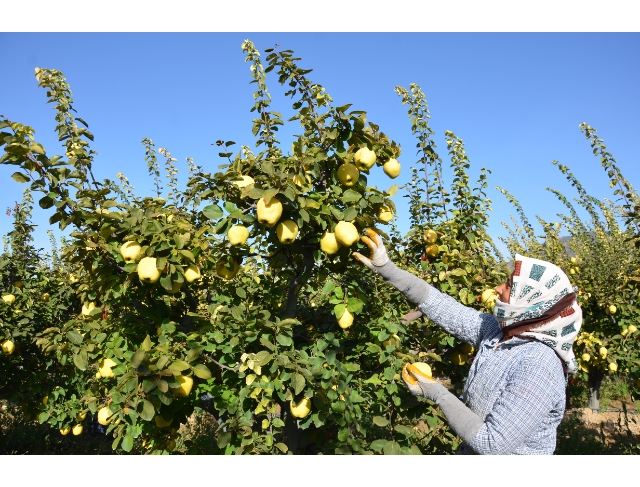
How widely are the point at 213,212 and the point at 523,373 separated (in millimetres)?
1324

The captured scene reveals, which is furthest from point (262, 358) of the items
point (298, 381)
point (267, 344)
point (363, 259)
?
point (363, 259)

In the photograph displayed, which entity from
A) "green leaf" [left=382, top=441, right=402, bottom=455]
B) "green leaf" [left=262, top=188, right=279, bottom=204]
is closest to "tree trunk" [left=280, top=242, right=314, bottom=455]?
"green leaf" [left=262, top=188, right=279, bottom=204]

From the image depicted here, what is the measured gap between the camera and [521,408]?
1.37 metres

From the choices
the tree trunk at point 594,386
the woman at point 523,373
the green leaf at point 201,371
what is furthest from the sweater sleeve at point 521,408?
the tree trunk at point 594,386

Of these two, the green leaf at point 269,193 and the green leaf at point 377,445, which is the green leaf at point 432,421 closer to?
the green leaf at point 377,445

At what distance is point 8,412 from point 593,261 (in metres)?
8.31

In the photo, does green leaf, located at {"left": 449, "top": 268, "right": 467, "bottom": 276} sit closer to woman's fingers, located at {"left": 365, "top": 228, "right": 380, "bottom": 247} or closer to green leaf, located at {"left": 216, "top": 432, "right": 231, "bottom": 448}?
woman's fingers, located at {"left": 365, "top": 228, "right": 380, "bottom": 247}

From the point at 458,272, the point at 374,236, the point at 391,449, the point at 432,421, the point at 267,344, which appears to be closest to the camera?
the point at 267,344

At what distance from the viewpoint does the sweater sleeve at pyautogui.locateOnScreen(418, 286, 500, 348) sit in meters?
1.95

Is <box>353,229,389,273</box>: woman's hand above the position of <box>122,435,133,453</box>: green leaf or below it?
above

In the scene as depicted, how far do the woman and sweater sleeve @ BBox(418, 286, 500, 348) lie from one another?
0.19 m

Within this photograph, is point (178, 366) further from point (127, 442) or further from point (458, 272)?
point (458, 272)

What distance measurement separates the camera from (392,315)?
7.34 ft

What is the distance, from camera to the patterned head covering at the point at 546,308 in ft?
4.96
